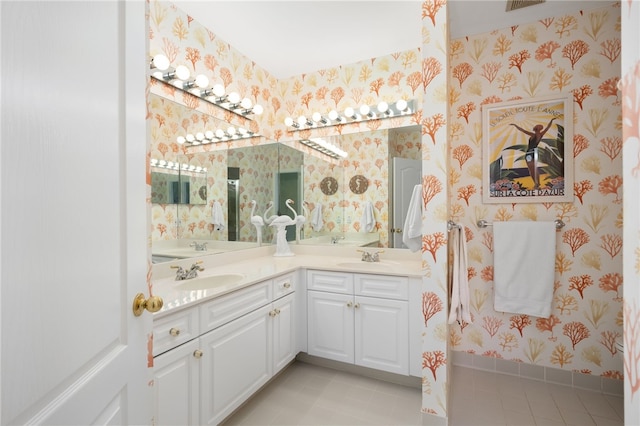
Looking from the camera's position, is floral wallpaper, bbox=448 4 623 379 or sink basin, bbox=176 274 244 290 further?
floral wallpaper, bbox=448 4 623 379

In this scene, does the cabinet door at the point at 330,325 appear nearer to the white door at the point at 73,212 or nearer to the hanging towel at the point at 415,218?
the hanging towel at the point at 415,218

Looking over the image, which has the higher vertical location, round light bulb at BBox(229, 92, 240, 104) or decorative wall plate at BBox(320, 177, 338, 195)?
round light bulb at BBox(229, 92, 240, 104)

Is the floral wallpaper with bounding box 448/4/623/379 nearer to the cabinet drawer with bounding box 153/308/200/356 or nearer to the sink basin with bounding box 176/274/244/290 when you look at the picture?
the sink basin with bounding box 176/274/244/290

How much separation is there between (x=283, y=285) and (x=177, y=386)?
3.06 ft

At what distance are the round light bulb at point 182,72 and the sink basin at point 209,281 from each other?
4.60 ft

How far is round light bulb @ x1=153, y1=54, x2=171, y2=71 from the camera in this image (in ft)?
6.32

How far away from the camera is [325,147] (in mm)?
2953

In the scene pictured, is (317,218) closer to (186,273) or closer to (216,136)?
(216,136)

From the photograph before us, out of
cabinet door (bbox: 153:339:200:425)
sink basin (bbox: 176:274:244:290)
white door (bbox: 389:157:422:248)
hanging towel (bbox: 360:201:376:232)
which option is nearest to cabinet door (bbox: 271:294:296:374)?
sink basin (bbox: 176:274:244:290)

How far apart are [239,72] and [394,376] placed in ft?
9.29

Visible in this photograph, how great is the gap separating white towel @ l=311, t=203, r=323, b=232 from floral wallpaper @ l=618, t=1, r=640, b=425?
2491 millimetres

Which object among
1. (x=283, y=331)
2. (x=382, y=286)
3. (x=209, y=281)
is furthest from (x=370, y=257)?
(x=209, y=281)

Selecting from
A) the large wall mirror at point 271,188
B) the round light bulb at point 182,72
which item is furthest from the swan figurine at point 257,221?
the round light bulb at point 182,72

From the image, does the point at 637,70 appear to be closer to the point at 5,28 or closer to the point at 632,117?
the point at 632,117
